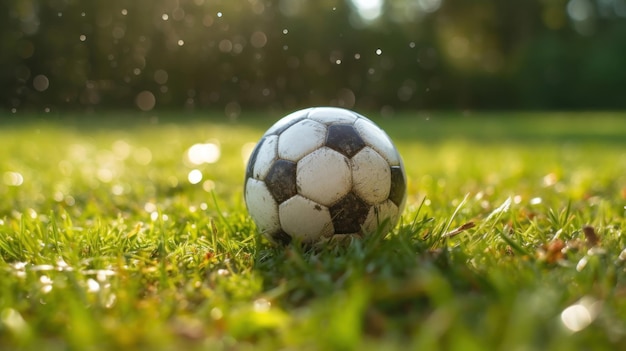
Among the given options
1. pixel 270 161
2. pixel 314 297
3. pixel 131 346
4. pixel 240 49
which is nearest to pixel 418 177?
pixel 270 161

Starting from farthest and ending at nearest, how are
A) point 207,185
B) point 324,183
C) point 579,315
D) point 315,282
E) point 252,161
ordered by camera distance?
1. point 207,185
2. point 252,161
3. point 324,183
4. point 315,282
5. point 579,315

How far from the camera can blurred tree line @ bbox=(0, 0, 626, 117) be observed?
19641mm

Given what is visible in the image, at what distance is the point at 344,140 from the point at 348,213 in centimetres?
32

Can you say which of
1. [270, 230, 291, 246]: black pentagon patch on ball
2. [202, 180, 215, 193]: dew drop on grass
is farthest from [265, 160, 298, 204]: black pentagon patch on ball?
[202, 180, 215, 193]: dew drop on grass

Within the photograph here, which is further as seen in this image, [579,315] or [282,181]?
[282,181]

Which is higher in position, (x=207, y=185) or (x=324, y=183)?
(x=324, y=183)

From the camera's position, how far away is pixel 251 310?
1.77 meters

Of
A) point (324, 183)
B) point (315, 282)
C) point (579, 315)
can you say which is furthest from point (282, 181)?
point (579, 315)

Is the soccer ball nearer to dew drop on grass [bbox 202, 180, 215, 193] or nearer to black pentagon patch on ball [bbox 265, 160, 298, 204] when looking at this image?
black pentagon patch on ball [bbox 265, 160, 298, 204]

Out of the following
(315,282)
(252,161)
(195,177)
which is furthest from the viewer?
(195,177)

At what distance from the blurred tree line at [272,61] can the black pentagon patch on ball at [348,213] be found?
46.6 ft

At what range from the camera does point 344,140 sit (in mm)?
2748

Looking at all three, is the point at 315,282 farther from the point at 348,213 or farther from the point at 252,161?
the point at 252,161

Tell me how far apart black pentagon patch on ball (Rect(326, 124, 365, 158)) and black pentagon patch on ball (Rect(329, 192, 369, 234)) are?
0.64ft
